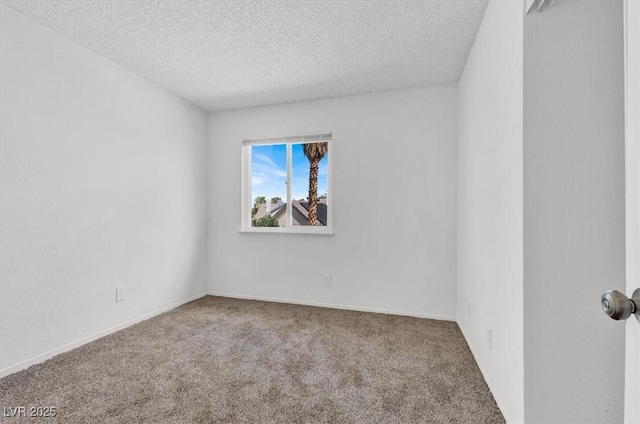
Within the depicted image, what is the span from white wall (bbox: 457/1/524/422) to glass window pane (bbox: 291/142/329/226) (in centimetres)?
151

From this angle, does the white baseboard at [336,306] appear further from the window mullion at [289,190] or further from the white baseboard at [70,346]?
the window mullion at [289,190]

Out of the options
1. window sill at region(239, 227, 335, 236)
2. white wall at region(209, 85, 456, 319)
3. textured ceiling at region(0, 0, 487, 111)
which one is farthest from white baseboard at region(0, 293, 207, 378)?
textured ceiling at region(0, 0, 487, 111)

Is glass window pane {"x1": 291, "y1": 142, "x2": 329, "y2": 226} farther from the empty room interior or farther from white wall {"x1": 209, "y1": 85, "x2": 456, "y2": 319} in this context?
white wall {"x1": 209, "y1": 85, "x2": 456, "y2": 319}

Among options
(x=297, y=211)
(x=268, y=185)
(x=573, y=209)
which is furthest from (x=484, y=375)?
(x=268, y=185)

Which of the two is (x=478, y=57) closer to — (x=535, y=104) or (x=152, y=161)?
(x=535, y=104)

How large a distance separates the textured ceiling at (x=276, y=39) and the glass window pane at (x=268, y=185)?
0.84 m

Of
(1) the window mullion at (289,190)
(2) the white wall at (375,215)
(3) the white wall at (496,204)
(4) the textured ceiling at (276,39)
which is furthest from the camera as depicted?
(1) the window mullion at (289,190)

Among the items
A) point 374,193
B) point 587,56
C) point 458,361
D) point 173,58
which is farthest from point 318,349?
point 173,58

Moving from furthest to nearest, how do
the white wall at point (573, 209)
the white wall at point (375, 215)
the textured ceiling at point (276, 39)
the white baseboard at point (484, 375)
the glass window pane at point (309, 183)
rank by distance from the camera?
the glass window pane at point (309, 183)
the white wall at point (375, 215)
the textured ceiling at point (276, 39)
the white baseboard at point (484, 375)
the white wall at point (573, 209)

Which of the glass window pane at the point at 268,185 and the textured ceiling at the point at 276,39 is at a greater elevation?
the textured ceiling at the point at 276,39

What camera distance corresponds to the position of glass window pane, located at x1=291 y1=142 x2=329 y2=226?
341cm

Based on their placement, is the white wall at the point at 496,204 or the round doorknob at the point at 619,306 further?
the white wall at the point at 496,204

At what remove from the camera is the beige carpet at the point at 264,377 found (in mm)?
1530

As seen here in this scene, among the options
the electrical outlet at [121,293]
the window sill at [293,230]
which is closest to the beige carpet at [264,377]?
the electrical outlet at [121,293]
